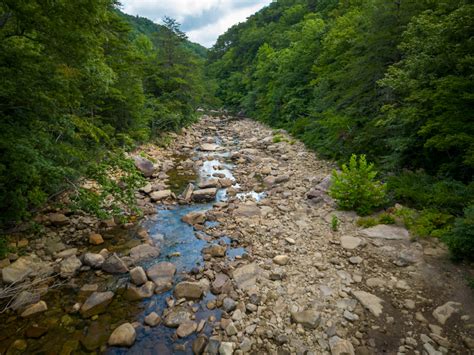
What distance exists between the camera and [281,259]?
5.52 meters

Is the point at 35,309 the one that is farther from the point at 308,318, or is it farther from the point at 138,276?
the point at 308,318

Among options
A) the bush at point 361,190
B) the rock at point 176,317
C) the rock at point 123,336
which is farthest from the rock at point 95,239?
the bush at point 361,190

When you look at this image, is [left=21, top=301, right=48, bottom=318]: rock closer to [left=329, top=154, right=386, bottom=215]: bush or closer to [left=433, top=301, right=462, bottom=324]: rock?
[left=433, top=301, right=462, bottom=324]: rock

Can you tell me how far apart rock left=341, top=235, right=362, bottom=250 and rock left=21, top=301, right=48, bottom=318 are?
6.10 metres

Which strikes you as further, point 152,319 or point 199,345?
point 152,319

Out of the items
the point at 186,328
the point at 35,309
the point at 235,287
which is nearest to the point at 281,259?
the point at 235,287

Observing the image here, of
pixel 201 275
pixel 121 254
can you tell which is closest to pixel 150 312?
pixel 201 275

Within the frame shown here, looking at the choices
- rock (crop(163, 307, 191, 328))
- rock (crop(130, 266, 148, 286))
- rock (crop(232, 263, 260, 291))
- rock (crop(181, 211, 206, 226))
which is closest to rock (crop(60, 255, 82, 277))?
rock (crop(130, 266, 148, 286))

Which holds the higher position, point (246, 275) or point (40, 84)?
point (40, 84)

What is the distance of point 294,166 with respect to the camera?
12031 millimetres

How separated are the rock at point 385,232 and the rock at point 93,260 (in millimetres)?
6130

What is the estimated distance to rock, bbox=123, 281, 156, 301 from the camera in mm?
4750

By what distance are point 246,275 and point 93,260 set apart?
11.2 feet

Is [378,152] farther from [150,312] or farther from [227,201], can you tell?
[150,312]
